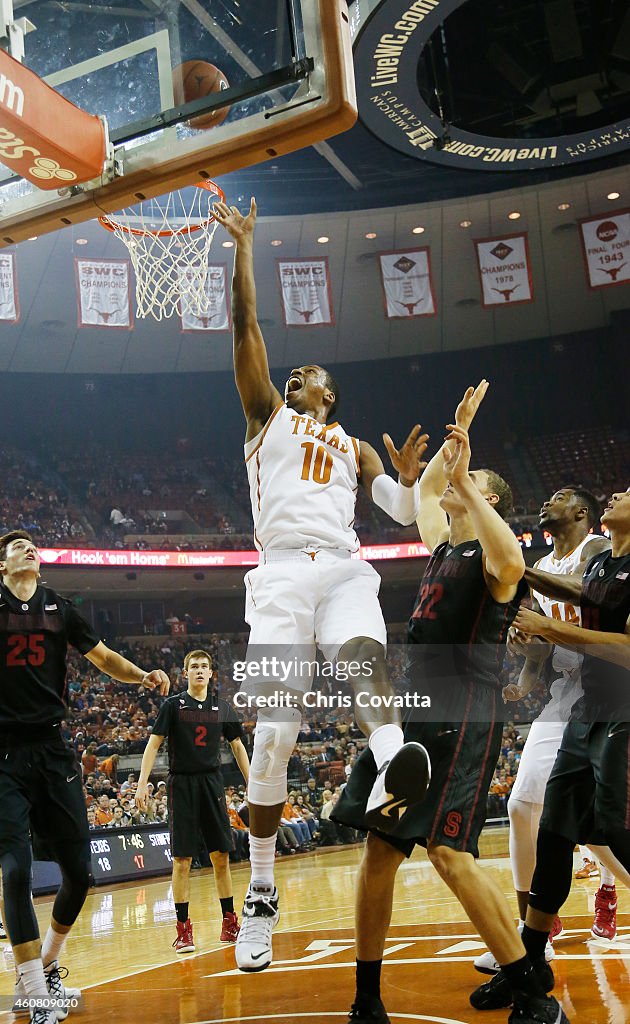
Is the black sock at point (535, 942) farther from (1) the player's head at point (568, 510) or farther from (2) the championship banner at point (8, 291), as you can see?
(2) the championship banner at point (8, 291)

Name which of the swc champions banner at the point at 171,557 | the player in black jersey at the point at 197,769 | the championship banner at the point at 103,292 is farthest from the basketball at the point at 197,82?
the swc champions banner at the point at 171,557

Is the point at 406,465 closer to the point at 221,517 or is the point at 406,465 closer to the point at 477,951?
the point at 477,951

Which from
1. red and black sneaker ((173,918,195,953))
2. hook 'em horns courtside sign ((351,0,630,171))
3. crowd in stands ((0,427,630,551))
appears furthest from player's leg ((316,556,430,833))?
crowd in stands ((0,427,630,551))

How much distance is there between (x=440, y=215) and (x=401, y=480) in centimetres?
1911

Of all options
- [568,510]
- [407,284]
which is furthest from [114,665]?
[407,284]

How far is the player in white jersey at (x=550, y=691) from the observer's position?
523 cm

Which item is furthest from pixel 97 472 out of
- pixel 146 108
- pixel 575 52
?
pixel 146 108

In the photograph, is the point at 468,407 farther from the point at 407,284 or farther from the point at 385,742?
the point at 407,284

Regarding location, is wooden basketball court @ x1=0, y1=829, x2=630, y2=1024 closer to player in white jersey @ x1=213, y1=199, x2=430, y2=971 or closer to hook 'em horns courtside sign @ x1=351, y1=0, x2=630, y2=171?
player in white jersey @ x1=213, y1=199, x2=430, y2=971

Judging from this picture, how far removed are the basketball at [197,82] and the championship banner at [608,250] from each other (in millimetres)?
15784

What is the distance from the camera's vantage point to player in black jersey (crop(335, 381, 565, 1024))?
3768 millimetres

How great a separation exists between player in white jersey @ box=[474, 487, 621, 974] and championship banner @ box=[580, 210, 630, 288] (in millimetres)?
14604

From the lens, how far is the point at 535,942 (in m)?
4.47

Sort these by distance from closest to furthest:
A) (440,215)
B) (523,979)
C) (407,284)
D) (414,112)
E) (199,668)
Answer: (523,979) < (199,668) < (414,112) < (407,284) < (440,215)
